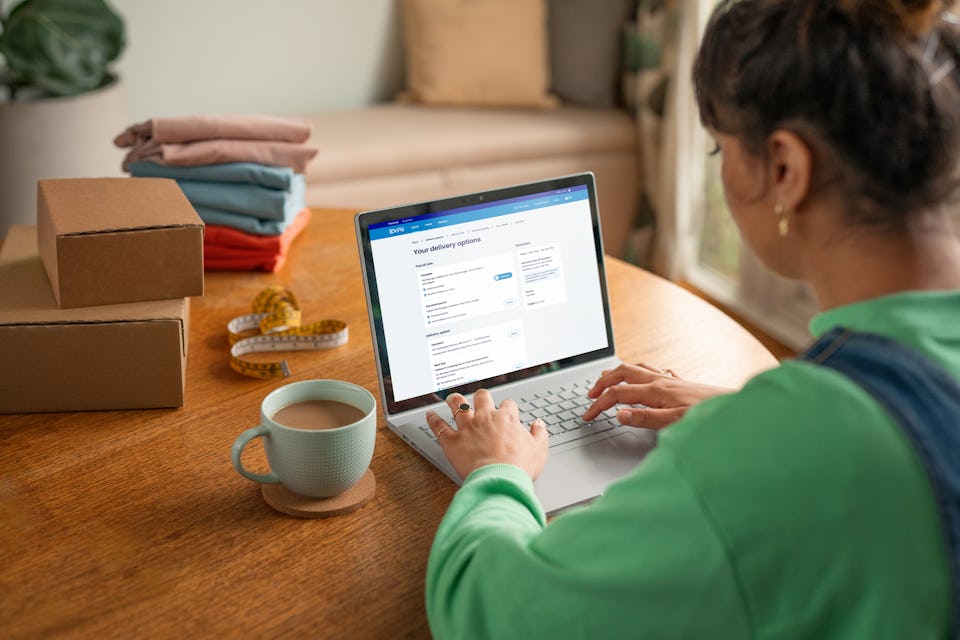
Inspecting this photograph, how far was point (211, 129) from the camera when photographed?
170 cm

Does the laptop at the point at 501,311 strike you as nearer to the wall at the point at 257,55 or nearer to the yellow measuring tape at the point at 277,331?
the yellow measuring tape at the point at 277,331

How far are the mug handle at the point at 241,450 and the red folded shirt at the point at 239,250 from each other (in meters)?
0.68

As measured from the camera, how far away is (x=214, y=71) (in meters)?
3.36

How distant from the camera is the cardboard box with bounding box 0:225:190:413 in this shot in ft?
3.92

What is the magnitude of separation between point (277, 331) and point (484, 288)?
1.13 ft

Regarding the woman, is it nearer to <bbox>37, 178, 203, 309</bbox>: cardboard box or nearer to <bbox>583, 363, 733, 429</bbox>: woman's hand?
<bbox>583, 363, 733, 429</bbox>: woman's hand

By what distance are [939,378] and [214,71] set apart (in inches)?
120

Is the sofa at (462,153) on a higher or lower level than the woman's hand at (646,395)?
higher

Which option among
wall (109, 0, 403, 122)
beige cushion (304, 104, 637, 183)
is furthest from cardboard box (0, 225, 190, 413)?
wall (109, 0, 403, 122)

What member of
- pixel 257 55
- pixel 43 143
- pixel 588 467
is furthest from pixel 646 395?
pixel 257 55

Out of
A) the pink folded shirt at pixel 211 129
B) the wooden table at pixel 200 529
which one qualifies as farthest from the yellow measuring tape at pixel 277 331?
the pink folded shirt at pixel 211 129

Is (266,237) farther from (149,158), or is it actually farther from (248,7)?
(248,7)

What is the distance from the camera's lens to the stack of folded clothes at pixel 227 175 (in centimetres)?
166

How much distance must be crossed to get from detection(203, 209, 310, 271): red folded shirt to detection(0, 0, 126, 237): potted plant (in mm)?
1214
